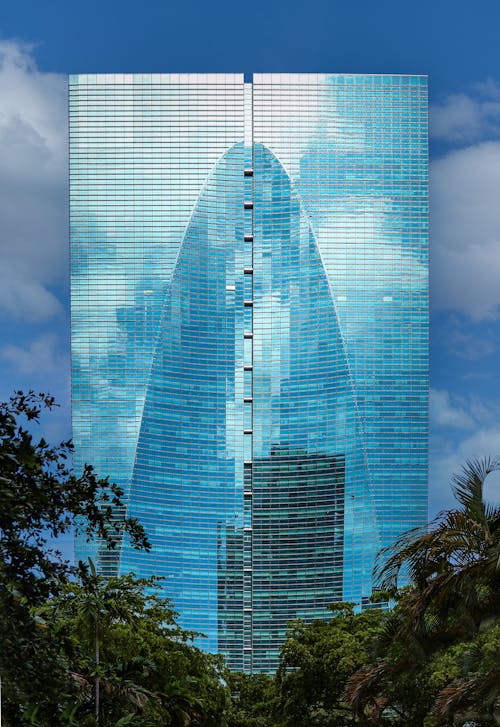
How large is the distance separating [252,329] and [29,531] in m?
92.7

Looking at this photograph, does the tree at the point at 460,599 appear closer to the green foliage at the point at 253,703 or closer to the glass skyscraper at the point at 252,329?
the green foliage at the point at 253,703

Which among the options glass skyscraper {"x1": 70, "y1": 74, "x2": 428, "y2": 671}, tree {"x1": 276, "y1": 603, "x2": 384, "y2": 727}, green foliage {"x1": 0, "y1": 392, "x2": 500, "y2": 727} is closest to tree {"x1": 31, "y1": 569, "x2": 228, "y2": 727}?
green foliage {"x1": 0, "y1": 392, "x2": 500, "y2": 727}

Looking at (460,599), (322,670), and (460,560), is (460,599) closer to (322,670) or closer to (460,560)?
(460,560)

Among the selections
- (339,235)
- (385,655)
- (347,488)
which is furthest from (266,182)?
(385,655)

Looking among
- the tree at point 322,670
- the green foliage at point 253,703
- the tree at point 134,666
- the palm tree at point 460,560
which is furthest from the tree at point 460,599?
the green foliage at point 253,703

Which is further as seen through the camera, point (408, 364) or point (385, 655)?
point (408, 364)

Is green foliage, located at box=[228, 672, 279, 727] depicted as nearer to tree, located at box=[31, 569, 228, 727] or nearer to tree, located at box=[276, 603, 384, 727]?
tree, located at box=[276, 603, 384, 727]

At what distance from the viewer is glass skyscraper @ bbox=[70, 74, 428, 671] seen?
98.4 m

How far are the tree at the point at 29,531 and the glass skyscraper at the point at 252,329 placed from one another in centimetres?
8127

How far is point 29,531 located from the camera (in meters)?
12.6

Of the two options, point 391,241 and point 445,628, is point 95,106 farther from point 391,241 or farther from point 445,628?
point 445,628

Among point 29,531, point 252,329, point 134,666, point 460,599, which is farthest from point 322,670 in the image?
point 252,329

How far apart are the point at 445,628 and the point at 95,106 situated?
96604 millimetres

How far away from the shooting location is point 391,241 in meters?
107
